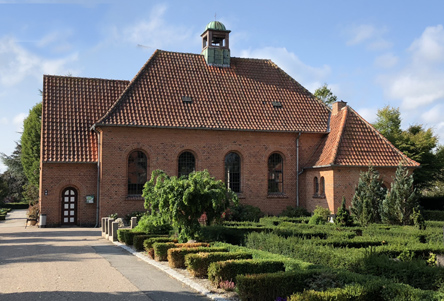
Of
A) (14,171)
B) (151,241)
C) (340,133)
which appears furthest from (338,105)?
(14,171)

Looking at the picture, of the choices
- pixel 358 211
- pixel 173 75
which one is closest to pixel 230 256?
pixel 358 211

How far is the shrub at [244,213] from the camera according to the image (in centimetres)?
2601

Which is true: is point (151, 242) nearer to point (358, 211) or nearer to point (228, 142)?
point (358, 211)

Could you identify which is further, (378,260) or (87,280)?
(87,280)

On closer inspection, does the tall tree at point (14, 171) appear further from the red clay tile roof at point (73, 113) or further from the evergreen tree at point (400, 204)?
the evergreen tree at point (400, 204)

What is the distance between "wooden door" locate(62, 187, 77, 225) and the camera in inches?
1101

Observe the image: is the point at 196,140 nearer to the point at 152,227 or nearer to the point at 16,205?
the point at 152,227

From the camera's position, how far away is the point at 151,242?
15773 mm

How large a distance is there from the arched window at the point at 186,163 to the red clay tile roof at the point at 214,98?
2.05 metres

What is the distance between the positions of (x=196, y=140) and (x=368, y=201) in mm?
11376

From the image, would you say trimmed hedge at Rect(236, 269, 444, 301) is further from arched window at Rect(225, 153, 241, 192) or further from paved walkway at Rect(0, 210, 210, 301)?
arched window at Rect(225, 153, 241, 192)

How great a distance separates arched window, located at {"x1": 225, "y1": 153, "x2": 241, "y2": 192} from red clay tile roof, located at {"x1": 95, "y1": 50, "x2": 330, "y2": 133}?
2142 mm

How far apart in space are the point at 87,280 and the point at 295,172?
20.5 m

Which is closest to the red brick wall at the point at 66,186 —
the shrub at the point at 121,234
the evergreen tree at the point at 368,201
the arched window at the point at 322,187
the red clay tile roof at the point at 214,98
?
the red clay tile roof at the point at 214,98
